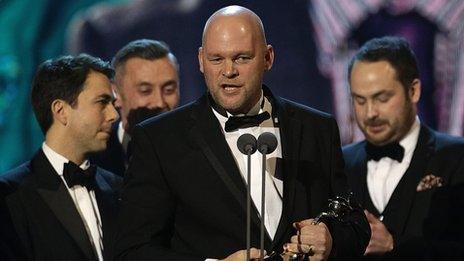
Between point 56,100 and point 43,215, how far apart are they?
52cm

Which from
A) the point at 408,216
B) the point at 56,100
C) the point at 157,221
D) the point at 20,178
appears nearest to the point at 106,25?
the point at 56,100

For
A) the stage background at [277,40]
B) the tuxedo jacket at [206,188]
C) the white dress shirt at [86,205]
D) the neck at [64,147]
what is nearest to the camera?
the tuxedo jacket at [206,188]

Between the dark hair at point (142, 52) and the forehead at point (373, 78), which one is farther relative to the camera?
the dark hair at point (142, 52)

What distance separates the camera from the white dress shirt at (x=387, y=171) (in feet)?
13.1

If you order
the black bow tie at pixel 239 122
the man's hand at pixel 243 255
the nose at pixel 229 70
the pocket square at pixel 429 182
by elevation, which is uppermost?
the nose at pixel 229 70

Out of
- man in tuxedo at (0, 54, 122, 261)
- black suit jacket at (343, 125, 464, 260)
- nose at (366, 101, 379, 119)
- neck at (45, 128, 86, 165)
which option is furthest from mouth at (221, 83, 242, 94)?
nose at (366, 101, 379, 119)

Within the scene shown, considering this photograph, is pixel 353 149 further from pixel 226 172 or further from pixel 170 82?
pixel 226 172

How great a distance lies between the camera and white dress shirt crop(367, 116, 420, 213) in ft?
13.1

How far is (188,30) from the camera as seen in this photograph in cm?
488

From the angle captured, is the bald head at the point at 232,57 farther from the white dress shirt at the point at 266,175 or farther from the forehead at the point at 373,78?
the forehead at the point at 373,78

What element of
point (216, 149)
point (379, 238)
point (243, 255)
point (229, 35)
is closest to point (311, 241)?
point (243, 255)

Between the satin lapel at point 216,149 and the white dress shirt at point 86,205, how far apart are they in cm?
84

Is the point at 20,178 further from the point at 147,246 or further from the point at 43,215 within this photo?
the point at 147,246

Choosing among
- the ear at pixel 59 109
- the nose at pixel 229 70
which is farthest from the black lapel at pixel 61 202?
the nose at pixel 229 70
